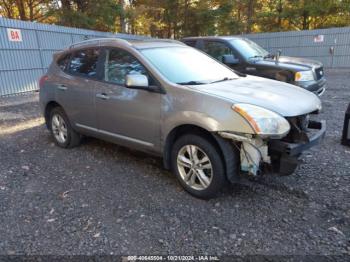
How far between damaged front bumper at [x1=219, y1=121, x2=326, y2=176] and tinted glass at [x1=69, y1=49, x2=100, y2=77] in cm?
244

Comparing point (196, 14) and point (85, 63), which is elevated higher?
point (196, 14)

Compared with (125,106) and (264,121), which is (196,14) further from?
(264,121)

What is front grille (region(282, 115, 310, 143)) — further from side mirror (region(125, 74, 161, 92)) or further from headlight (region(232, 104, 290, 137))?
side mirror (region(125, 74, 161, 92))

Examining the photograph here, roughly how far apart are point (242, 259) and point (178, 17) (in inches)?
1147

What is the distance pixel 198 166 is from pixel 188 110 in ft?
2.07

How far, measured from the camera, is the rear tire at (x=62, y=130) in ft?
17.0

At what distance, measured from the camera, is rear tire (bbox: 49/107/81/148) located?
519cm

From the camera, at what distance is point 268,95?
3377 mm

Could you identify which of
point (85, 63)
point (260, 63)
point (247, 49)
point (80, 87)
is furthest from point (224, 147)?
point (247, 49)

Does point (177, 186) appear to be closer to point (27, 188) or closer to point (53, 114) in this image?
point (27, 188)

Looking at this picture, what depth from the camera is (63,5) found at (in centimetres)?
2105

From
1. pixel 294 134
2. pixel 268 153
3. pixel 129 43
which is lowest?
pixel 268 153

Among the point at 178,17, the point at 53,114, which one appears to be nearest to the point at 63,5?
the point at 178,17

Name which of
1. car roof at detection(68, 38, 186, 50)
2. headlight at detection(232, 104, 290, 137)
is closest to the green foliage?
car roof at detection(68, 38, 186, 50)
